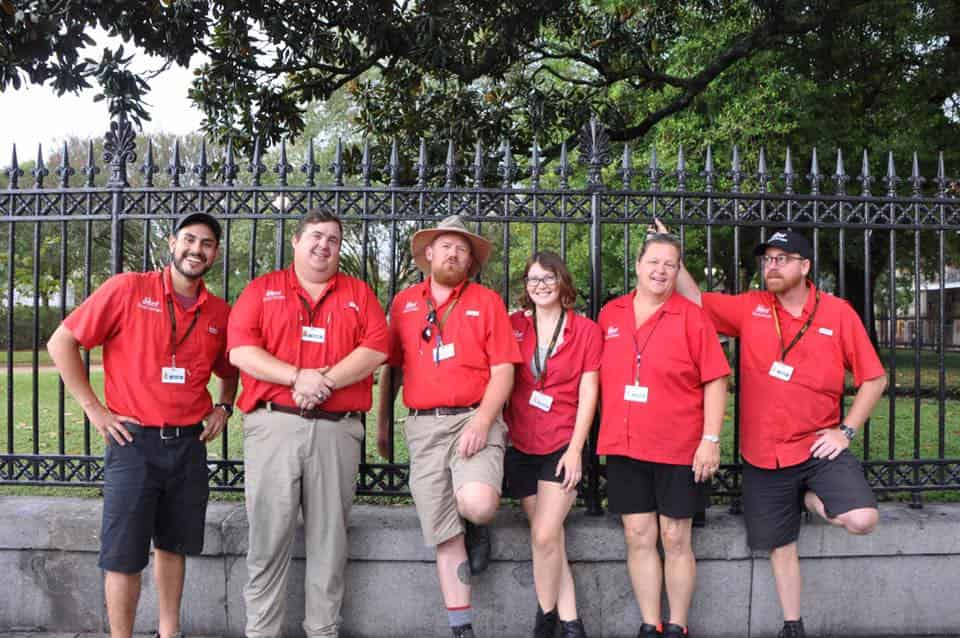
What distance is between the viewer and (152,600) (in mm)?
4223

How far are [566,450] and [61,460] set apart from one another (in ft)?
10.2

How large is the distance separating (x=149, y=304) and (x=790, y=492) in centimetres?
351

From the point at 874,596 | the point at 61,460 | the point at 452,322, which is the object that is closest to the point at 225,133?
the point at 61,460

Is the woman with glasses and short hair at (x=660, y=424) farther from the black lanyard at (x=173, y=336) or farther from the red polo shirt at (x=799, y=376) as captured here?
the black lanyard at (x=173, y=336)

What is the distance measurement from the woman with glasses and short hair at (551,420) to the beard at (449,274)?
0.37 metres

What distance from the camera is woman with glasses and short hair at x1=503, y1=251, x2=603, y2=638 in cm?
385

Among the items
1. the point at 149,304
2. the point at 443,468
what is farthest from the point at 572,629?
the point at 149,304

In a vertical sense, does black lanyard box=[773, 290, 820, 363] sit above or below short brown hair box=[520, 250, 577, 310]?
below

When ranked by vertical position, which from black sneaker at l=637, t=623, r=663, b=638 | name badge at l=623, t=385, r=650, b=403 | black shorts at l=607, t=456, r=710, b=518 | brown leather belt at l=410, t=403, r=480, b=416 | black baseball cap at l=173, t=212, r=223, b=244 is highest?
black baseball cap at l=173, t=212, r=223, b=244

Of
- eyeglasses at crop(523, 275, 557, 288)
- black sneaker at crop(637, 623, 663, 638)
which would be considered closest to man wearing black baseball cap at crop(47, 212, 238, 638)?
eyeglasses at crop(523, 275, 557, 288)

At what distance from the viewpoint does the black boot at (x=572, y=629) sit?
3.89 meters

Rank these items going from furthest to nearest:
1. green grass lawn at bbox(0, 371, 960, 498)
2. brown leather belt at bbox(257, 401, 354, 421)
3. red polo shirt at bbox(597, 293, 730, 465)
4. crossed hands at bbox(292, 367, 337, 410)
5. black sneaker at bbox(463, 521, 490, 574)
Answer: green grass lawn at bbox(0, 371, 960, 498) < black sneaker at bbox(463, 521, 490, 574) < red polo shirt at bbox(597, 293, 730, 465) < brown leather belt at bbox(257, 401, 354, 421) < crossed hands at bbox(292, 367, 337, 410)

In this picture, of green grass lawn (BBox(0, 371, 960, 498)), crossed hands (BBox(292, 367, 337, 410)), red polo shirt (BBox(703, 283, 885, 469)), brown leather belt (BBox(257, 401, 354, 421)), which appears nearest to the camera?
crossed hands (BBox(292, 367, 337, 410))

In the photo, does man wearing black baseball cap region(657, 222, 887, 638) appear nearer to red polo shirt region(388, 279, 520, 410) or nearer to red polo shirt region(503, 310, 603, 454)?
red polo shirt region(503, 310, 603, 454)
